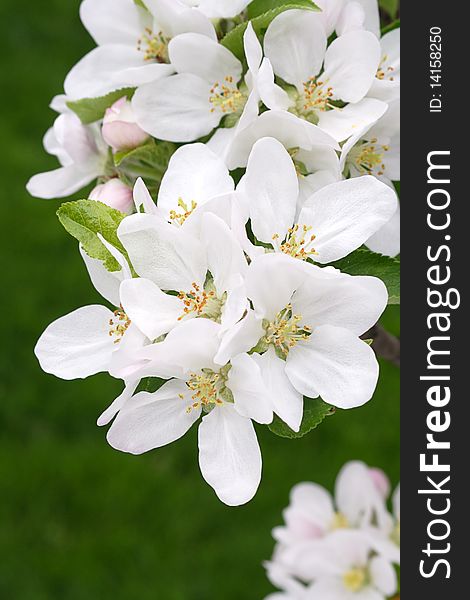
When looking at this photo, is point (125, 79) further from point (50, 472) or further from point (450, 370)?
point (50, 472)

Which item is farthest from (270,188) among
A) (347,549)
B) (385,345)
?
(347,549)

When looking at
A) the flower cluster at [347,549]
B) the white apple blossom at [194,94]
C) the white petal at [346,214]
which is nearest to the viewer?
the white petal at [346,214]

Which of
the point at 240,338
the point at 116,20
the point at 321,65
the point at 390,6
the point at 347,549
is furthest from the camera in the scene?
the point at 347,549

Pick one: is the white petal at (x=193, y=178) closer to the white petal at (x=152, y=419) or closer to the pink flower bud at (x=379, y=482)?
the white petal at (x=152, y=419)

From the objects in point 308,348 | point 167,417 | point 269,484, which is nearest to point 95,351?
point 167,417

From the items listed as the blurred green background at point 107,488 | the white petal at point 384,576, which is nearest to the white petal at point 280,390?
the white petal at point 384,576

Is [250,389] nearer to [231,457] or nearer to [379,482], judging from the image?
[231,457]
